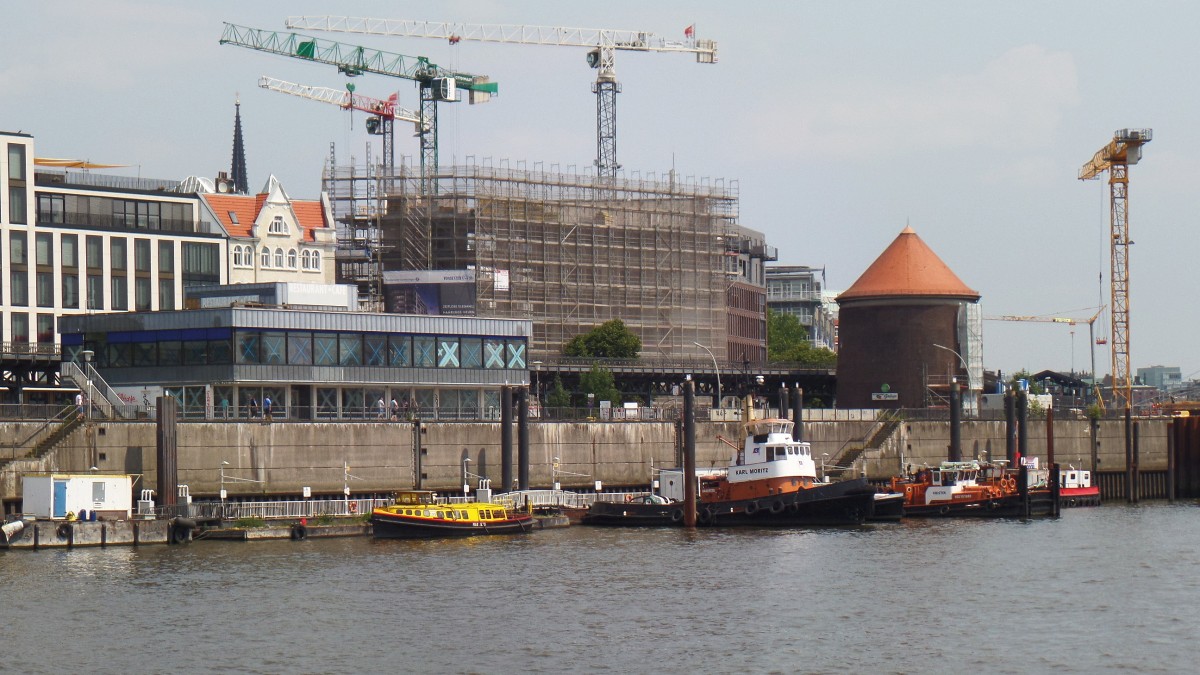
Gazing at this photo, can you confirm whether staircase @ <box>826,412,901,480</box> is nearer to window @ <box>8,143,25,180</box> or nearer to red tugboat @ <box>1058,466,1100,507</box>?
red tugboat @ <box>1058,466,1100,507</box>

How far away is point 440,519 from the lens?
86.8 m

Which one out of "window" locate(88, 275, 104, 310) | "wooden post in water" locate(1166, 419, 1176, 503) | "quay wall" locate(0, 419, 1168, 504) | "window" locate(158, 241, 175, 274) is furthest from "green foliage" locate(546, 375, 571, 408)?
"wooden post in water" locate(1166, 419, 1176, 503)

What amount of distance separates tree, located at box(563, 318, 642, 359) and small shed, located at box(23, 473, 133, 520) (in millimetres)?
78045

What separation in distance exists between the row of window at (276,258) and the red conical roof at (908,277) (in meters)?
46.6

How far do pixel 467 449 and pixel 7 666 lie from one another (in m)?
51.7

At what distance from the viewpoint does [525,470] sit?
98.4 meters

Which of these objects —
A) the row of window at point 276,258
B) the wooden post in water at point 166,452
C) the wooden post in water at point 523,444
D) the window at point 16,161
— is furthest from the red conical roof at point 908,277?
the wooden post in water at point 166,452

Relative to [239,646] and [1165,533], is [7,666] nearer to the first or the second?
[239,646]

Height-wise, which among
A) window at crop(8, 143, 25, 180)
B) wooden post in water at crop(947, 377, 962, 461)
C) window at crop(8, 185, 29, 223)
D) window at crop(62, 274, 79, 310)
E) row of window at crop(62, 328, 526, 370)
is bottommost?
wooden post in water at crop(947, 377, 962, 461)

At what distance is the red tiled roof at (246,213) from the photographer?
509 feet

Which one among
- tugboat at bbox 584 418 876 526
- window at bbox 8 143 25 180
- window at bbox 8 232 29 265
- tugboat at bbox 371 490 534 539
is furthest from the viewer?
window at bbox 8 232 29 265

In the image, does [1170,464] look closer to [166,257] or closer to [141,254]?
[166,257]

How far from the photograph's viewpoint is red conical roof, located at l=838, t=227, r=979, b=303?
15300cm

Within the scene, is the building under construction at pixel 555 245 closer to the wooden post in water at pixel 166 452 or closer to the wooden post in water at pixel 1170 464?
the wooden post in water at pixel 1170 464
